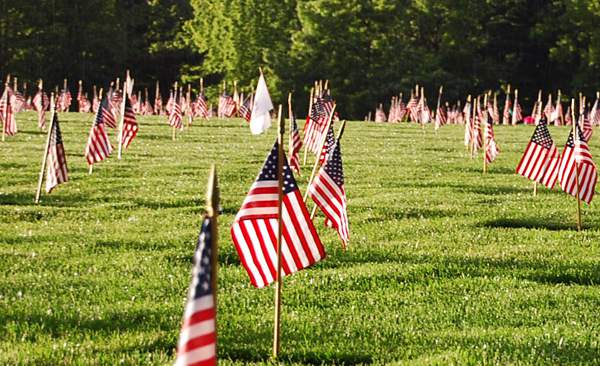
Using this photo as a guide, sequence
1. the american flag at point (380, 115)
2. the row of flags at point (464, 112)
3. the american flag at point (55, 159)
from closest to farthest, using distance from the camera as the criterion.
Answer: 1. the american flag at point (55, 159)
2. the row of flags at point (464, 112)
3. the american flag at point (380, 115)

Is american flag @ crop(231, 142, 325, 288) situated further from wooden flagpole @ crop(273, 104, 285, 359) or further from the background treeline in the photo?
the background treeline

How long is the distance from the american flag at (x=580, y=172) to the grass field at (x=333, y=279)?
0.60 meters

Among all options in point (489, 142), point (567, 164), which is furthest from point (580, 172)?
point (489, 142)

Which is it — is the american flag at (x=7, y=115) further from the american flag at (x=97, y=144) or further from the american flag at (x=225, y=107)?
the american flag at (x=225, y=107)

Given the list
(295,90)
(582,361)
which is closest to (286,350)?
(582,361)

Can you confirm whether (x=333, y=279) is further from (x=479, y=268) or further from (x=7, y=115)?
(x=7, y=115)

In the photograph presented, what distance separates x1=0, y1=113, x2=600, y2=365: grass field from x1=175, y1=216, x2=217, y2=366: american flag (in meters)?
2.60

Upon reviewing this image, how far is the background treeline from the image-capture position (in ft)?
214

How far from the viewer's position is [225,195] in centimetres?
1822

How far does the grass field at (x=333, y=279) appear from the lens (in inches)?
311

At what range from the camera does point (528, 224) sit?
51.0 ft

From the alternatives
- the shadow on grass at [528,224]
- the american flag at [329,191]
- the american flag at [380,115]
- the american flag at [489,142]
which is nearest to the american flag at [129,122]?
the american flag at [489,142]

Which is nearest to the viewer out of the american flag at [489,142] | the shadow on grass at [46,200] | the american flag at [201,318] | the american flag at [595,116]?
the american flag at [201,318]

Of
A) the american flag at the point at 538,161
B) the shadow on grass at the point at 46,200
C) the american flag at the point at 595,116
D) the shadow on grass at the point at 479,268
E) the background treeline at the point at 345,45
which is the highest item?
the background treeline at the point at 345,45
